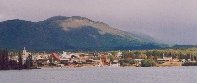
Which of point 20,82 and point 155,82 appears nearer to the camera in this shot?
point 155,82

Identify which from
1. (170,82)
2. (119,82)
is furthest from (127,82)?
(170,82)

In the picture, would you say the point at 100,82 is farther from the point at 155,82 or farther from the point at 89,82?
the point at 155,82

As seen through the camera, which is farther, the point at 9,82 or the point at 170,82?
the point at 9,82

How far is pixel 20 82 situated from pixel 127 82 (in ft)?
69.1

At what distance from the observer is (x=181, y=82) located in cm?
10062

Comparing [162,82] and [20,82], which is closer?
[162,82]

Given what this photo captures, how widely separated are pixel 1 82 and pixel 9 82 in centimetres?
152

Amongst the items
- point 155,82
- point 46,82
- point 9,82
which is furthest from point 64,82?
point 155,82

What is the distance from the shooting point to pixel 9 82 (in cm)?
10694

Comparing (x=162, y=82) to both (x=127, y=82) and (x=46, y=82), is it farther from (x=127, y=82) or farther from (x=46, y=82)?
(x=46, y=82)

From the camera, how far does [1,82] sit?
10656cm

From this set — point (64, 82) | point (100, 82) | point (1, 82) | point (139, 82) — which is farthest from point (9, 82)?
point (139, 82)

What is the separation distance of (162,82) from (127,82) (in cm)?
684

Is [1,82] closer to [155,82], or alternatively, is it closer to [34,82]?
[34,82]
